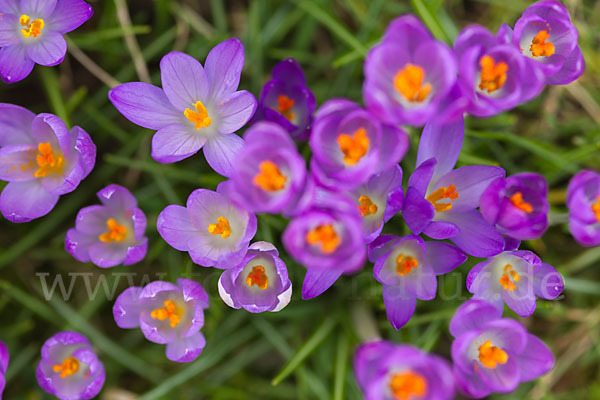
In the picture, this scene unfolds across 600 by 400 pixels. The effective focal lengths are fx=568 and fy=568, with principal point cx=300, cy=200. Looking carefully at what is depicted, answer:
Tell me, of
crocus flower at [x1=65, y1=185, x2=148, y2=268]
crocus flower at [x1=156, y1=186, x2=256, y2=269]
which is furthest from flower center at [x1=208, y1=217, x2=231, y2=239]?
crocus flower at [x1=65, y1=185, x2=148, y2=268]

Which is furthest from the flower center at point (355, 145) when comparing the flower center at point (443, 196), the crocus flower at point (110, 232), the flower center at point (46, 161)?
the flower center at point (46, 161)

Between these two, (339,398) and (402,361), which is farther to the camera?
(339,398)

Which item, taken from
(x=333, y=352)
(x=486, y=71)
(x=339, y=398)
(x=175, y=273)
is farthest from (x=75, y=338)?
(x=486, y=71)

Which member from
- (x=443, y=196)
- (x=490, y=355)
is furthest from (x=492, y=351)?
(x=443, y=196)

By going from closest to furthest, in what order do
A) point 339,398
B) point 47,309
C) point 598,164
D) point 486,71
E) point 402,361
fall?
point 402,361 < point 486,71 < point 339,398 < point 47,309 < point 598,164

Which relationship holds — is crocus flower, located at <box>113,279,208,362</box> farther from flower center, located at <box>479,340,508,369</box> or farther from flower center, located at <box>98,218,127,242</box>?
flower center, located at <box>479,340,508,369</box>

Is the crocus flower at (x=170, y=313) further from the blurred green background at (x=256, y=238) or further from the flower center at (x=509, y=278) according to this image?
the flower center at (x=509, y=278)

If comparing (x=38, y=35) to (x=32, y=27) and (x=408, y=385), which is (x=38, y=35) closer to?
(x=32, y=27)

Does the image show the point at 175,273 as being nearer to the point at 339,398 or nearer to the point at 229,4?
the point at 339,398
